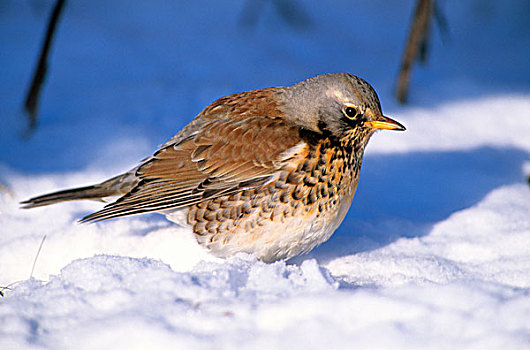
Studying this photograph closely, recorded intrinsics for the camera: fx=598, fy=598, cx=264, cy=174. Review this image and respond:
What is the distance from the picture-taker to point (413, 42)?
5453mm

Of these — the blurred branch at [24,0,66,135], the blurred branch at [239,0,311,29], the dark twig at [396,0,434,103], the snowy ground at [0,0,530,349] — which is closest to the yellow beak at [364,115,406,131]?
the snowy ground at [0,0,530,349]

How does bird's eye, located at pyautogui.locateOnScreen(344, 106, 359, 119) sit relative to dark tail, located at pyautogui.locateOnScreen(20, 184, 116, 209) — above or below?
above

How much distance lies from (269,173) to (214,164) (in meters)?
0.32

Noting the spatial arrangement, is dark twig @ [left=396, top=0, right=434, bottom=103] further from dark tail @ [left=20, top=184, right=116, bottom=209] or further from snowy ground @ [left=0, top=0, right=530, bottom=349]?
dark tail @ [left=20, top=184, right=116, bottom=209]

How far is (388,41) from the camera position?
761 cm

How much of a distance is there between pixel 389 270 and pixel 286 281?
828 mm

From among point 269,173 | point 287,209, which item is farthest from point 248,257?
point 269,173

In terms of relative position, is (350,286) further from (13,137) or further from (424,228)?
(13,137)

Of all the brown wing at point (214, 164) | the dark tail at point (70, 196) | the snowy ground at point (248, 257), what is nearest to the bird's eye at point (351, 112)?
the brown wing at point (214, 164)

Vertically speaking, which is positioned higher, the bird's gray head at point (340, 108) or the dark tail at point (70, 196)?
the bird's gray head at point (340, 108)

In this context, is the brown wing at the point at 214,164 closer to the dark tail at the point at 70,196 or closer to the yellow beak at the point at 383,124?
the dark tail at the point at 70,196

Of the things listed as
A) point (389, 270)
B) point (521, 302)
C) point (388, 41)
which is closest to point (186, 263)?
point (389, 270)

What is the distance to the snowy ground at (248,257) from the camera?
2201 mm

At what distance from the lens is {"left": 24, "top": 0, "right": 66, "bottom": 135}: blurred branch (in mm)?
4711
